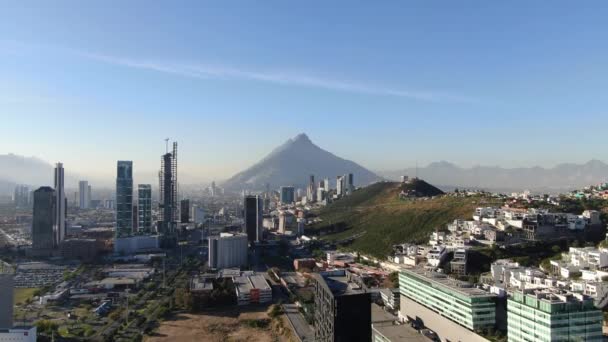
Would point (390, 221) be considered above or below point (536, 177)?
below

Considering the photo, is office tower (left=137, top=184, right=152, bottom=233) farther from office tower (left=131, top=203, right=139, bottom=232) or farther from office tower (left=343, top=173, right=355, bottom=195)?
office tower (left=343, top=173, right=355, bottom=195)

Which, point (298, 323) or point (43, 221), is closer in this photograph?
point (298, 323)

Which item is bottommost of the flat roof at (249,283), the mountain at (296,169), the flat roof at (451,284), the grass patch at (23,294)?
the grass patch at (23,294)

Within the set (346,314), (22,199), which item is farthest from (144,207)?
(22,199)

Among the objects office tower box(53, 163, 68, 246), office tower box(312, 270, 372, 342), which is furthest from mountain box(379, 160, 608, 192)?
office tower box(312, 270, 372, 342)

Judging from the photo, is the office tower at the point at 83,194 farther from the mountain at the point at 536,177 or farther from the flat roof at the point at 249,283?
the mountain at the point at 536,177

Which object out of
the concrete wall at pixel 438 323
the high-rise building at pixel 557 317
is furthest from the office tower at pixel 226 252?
the high-rise building at pixel 557 317

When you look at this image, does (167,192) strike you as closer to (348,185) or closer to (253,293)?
(253,293)
